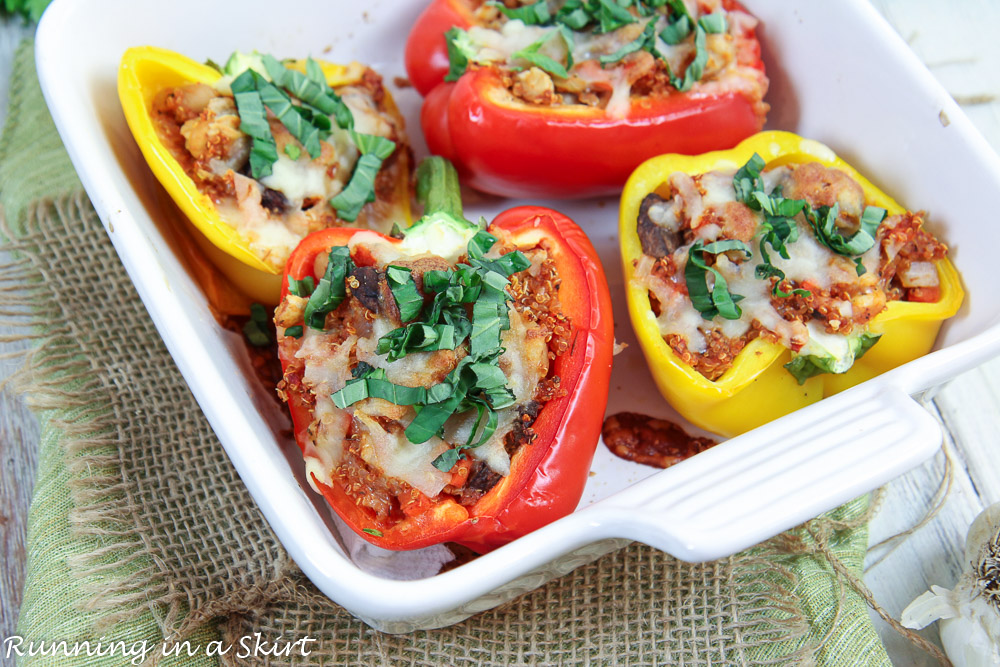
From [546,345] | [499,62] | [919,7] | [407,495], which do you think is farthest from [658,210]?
[919,7]

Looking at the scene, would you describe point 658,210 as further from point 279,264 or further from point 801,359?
point 279,264

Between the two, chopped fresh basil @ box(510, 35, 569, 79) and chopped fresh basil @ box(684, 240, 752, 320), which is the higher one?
chopped fresh basil @ box(510, 35, 569, 79)

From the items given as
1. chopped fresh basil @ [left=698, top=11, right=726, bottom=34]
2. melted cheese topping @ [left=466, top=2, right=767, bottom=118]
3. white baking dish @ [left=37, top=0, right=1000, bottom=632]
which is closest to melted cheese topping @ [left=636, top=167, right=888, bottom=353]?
white baking dish @ [left=37, top=0, right=1000, bottom=632]

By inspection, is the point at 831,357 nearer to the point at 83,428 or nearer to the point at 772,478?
the point at 772,478

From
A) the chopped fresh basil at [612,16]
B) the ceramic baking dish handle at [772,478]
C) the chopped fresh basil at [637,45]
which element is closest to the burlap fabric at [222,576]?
the ceramic baking dish handle at [772,478]

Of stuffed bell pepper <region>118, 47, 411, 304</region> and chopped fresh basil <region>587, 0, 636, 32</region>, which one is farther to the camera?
chopped fresh basil <region>587, 0, 636, 32</region>

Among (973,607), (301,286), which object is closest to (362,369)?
(301,286)

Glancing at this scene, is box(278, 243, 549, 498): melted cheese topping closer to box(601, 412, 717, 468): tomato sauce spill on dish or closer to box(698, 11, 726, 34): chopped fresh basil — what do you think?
box(601, 412, 717, 468): tomato sauce spill on dish
